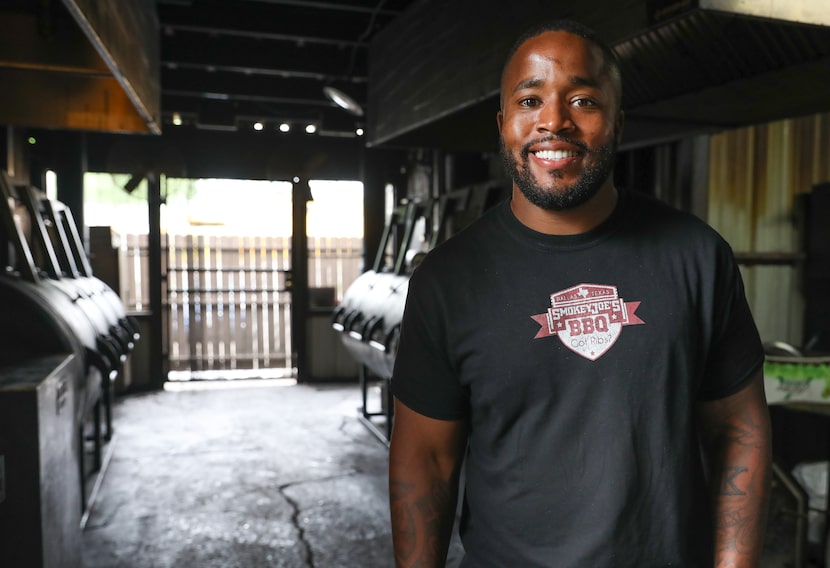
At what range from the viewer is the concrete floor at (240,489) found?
3650 mm

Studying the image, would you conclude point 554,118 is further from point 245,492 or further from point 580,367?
point 245,492

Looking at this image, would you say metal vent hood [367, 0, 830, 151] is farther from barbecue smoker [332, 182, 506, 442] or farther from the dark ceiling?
barbecue smoker [332, 182, 506, 442]

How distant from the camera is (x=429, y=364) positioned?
1.41 meters

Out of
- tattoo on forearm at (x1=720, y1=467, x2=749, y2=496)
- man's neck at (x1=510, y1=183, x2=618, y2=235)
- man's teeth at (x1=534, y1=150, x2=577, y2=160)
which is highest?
man's teeth at (x1=534, y1=150, x2=577, y2=160)

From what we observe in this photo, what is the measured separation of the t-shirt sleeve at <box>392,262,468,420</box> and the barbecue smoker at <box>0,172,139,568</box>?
1595 mm

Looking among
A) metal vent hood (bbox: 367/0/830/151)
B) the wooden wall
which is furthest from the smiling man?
the wooden wall

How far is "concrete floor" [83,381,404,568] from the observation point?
365 cm

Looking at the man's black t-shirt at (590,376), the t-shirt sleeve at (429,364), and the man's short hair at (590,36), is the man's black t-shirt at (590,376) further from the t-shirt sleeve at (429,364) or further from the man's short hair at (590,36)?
the man's short hair at (590,36)

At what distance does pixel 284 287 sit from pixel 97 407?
4.01m

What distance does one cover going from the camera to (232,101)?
6.99 metres

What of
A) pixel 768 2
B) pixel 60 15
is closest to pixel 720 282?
pixel 768 2

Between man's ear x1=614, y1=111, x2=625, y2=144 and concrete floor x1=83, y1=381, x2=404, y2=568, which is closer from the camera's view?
man's ear x1=614, y1=111, x2=625, y2=144

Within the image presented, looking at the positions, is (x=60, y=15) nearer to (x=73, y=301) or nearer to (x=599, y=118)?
(x=73, y=301)

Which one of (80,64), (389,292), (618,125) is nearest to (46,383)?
(80,64)
